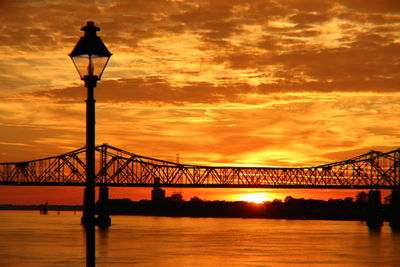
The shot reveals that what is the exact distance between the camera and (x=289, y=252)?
269ft

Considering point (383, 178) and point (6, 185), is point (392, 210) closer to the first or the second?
point (383, 178)

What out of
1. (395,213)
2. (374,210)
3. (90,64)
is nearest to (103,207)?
(374,210)

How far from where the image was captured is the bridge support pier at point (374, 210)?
499ft

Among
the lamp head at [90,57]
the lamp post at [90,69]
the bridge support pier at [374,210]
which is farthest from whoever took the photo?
the bridge support pier at [374,210]

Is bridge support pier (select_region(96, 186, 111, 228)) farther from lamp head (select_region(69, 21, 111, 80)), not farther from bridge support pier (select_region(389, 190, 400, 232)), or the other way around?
lamp head (select_region(69, 21, 111, 80))

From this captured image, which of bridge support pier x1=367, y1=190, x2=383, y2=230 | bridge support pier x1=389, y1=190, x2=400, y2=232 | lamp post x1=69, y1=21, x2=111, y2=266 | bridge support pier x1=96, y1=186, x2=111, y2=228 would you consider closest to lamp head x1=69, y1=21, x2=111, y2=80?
lamp post x1=69, y1=21, x2=111, y2=266

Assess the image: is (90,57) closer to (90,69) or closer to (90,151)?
(90,69)

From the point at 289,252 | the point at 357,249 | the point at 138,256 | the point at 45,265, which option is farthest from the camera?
the point at 357,249

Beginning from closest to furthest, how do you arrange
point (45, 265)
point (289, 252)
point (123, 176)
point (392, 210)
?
point (45, 265) < point (289, 252) < point (392, 210) < point (123, 176)

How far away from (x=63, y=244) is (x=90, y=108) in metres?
82.2

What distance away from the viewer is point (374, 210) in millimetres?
153625

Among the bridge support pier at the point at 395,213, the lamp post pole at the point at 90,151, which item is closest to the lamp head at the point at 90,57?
the lamp post pole at the point at 90,151

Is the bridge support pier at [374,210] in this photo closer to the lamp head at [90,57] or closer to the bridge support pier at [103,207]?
the bridge support pier at [103,207]

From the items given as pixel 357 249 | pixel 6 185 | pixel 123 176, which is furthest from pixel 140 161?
pixel 357 249
